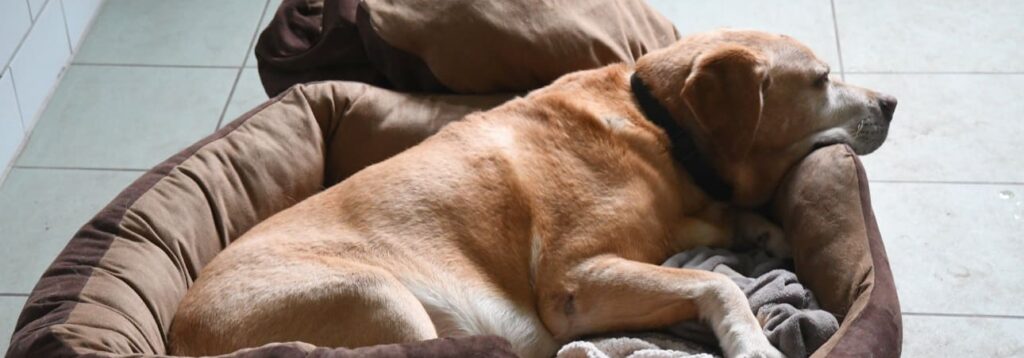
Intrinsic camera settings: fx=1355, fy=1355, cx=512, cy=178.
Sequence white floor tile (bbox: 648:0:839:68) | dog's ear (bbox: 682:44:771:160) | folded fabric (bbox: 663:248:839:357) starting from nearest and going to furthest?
folded fabric (bbox: 663:248:839:357)
dog's ear (bbox: 682:44:771:160)
white floor tile (bbox: 648:0:839:68)

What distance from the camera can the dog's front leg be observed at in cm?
227

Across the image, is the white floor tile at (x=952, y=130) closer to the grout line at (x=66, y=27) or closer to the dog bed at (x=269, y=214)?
A: the dog bed at (x=269, y=214)

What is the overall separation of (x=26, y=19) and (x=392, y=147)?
1.29m

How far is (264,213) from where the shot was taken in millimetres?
2633

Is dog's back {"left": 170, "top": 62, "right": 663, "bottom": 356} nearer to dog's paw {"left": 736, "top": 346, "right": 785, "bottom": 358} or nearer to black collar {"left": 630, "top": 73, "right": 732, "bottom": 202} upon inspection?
black collar {"left": 630, "top": 73, "right": 732, "bottom": 202}

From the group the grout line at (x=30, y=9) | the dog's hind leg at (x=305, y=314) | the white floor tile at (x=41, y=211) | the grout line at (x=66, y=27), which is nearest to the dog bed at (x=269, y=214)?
the dog's hind leg at (x=305, y=314)

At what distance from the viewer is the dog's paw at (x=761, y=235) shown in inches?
100

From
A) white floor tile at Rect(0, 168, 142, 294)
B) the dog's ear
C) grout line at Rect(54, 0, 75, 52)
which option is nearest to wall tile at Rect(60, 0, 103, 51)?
grout line at Rect(54, 0, 75, 52)

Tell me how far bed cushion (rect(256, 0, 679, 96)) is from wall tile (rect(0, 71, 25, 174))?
918mm

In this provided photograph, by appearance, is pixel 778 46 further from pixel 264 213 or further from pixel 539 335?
pixel 264 213

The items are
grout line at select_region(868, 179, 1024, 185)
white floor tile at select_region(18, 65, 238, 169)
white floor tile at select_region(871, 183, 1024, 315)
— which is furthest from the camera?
white floor tile at select_region(18, 65, 238, 169)

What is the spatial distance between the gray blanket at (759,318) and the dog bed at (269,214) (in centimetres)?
6

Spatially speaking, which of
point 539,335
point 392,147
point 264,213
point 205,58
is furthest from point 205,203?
point 205,58

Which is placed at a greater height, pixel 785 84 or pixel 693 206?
pixel 785 84
